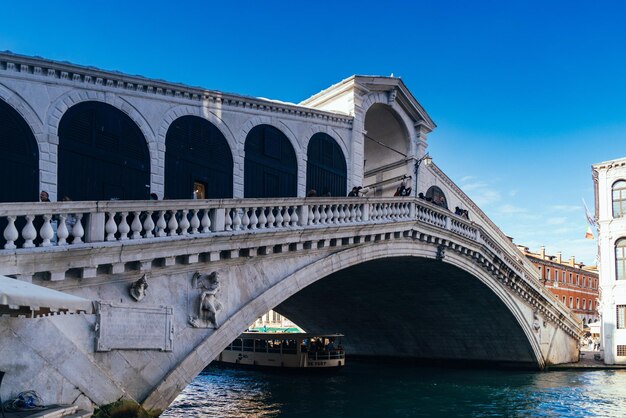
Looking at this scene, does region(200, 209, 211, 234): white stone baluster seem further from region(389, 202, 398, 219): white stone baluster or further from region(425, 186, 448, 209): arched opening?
region(425, 186, 448, 209): arched opening

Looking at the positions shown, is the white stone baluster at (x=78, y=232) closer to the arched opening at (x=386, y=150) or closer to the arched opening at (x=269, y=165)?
the arched opening at (x=269, y=165)

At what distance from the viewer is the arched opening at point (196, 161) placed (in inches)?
540

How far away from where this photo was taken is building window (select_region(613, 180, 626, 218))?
27.1 meters

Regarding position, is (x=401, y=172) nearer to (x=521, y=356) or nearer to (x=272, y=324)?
(x=521, y=356)

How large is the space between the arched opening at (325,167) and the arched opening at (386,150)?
3.31 meters

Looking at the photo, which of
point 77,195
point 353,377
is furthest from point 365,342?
point 77,195

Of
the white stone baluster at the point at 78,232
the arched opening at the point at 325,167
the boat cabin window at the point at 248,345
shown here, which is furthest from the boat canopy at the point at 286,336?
the white stone baluster at the point at 78,232

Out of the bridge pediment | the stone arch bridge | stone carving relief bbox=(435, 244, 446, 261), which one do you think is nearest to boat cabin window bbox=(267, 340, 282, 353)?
the stone arch bridge

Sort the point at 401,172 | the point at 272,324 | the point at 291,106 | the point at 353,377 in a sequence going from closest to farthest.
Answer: the point at 291,106, the point at 401,172, the point at 353,377, the point at 272,324

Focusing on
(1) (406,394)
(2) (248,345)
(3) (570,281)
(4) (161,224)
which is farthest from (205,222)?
(3) (570,281)

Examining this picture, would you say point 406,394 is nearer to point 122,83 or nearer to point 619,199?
point 122,83

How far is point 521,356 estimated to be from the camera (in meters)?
26.5

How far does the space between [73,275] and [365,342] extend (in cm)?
2344

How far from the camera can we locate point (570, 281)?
55.0 meters
